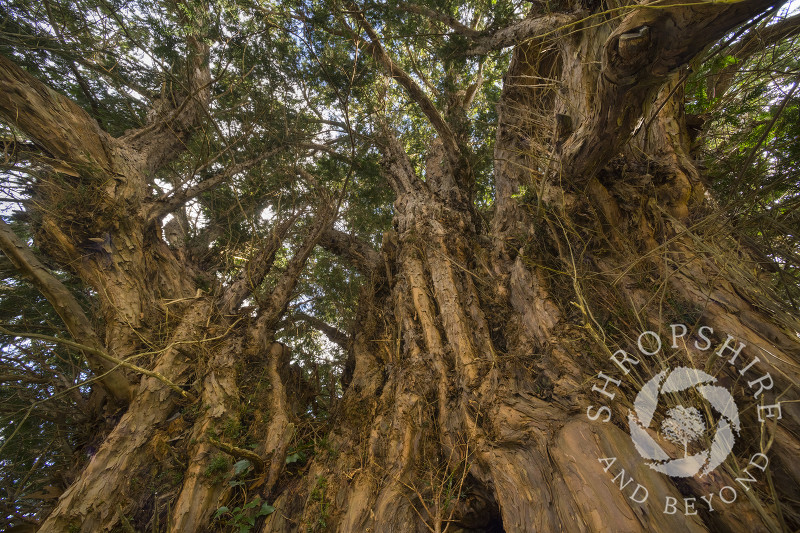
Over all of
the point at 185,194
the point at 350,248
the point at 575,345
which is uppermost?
the point at 185,194

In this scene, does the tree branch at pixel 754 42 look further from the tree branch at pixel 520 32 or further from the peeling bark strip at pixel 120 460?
the peeling bark strip at pixel 120 460

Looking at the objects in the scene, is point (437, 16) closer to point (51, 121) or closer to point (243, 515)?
point (51, 121)

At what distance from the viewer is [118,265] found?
10.7 ft

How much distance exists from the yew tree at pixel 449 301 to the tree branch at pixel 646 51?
0.04 ft

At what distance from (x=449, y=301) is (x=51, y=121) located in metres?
4.05

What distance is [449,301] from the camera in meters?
2.98

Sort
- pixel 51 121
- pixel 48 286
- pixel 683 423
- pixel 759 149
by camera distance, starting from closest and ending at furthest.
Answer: pixel 683 423, pixel 48 286, pixel 759 149, pixel 51 121

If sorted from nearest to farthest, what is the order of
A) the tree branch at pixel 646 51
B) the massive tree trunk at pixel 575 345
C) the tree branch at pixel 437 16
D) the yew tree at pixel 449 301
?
the tree branch at pixel 646 51 < the massive tree trunk at pixel 575 345 < the yew tree at pixel 449 301 < the tree branch at pixel 437 16

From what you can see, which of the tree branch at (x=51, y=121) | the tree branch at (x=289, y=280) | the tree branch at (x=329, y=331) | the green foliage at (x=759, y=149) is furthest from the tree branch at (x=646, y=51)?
the tree branch at (x=51, y=121)

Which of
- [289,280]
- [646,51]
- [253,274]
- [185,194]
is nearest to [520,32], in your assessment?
[646,51]

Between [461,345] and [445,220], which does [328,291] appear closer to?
[445,220]

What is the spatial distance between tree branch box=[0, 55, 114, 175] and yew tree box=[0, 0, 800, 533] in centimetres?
2

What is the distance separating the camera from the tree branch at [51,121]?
294cm

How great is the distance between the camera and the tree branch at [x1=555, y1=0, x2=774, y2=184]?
4.40ft
